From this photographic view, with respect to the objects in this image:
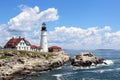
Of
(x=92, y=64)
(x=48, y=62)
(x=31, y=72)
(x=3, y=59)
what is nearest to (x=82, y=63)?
(x=92, y=64)

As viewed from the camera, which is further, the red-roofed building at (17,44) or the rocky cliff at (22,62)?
the red-roofed building at (17,44)

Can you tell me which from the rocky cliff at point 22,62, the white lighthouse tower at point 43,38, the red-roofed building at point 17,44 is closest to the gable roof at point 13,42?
the red-roofed building at point 17,44

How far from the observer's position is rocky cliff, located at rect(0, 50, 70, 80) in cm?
7350

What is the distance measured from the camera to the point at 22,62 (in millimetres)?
79438

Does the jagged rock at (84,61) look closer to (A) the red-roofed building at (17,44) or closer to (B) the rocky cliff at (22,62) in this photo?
(B) the rocky cliff at (22,62)

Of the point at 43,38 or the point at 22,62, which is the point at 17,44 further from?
the point at 22,62

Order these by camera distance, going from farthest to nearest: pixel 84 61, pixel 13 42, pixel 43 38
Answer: pixel 43 38
pixel 13 42
pixel 84 61

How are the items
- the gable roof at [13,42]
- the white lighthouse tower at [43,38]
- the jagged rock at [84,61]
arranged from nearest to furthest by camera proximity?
the jagged rock at [84,61] → the gable roof at [13,42] → the white lighthouse tower at [43,38]

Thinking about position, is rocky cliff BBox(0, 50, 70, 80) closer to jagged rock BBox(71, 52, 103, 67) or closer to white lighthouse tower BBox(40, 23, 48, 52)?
jagged rock BBox(71, 52, 103, 67)

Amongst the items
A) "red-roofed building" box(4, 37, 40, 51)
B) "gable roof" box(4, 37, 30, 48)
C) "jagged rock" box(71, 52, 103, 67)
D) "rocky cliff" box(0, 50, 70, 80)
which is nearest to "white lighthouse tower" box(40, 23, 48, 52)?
"red-roofed building" box(4, 37, 40, 51)

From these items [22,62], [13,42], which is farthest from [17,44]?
[22,62]

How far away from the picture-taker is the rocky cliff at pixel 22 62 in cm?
7350

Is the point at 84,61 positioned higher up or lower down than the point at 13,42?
lower down

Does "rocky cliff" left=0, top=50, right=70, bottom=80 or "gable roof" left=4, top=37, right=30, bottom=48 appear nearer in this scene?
"rocky cliff" left=0, top=50, right=70, bottom=80
